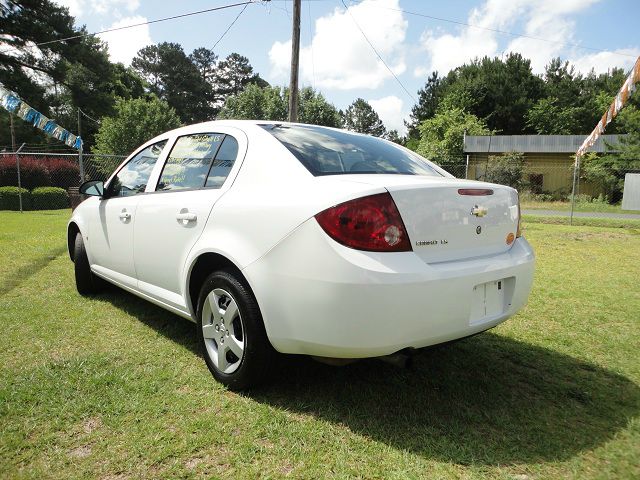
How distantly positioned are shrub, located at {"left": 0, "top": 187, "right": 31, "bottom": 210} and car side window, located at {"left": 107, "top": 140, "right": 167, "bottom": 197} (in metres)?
15.4

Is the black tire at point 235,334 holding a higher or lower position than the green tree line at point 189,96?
lower

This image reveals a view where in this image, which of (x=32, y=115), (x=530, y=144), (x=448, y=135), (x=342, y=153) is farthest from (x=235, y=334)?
(x=448, y=135)

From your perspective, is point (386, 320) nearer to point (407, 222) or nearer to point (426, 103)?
point (407, 222)

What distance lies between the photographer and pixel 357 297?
1.91 meters

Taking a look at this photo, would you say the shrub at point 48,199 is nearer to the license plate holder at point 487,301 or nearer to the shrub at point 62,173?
the shrub at point 62,173

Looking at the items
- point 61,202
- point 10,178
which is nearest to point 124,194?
point 61,202

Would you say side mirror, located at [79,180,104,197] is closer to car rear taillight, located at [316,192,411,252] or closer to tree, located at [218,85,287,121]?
car rear taillight, located at [316,192,411,252]

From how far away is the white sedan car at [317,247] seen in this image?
197 cm

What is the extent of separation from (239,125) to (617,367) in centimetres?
290

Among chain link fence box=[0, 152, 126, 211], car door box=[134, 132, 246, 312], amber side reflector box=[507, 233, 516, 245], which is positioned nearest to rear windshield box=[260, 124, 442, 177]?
car door box=[134, 132, 246, 312]

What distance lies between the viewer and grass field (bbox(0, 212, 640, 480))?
6.21 ft

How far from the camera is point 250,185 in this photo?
247 centimetres

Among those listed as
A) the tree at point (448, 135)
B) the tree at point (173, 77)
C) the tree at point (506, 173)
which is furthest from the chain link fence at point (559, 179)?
the tree at point (173, 77)

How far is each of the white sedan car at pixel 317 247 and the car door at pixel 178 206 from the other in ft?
0.04
